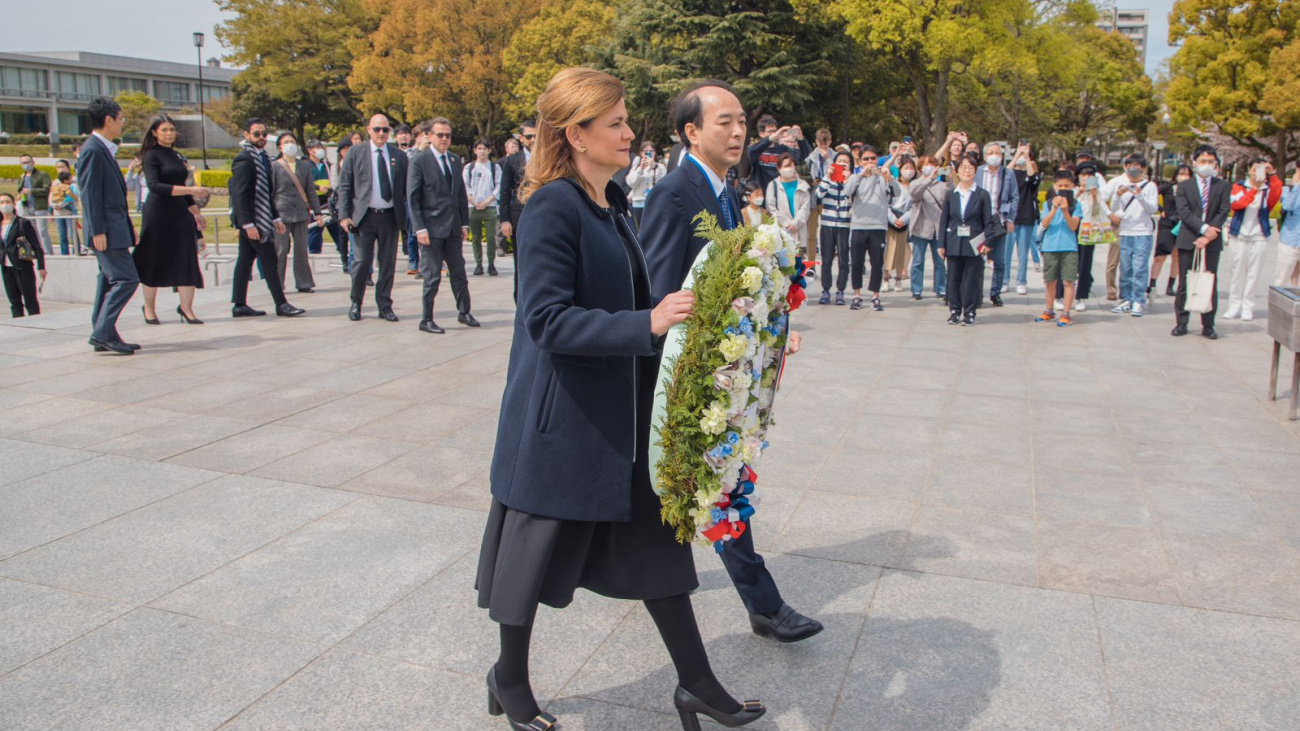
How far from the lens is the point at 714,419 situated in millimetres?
2414

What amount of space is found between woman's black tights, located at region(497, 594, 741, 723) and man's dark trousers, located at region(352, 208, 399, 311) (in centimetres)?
757

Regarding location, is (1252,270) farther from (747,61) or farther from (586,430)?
(747,61)

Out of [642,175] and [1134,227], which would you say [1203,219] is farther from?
[642,175]

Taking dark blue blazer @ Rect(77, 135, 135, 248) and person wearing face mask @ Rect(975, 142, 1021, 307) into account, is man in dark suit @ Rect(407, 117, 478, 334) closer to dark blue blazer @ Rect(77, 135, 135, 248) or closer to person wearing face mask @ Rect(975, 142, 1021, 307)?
dark blue blazer @ Rect(77, 135, 135, 248)

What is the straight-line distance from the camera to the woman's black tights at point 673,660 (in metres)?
2.69

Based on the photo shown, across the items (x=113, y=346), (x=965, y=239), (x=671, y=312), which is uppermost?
(x=965, y=239)

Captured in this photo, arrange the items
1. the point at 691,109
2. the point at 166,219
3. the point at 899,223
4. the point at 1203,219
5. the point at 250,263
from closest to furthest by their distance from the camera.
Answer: the point at 691,109
the point at 166,219
the point at 1203,219
the point at 250,263
the point at 899,223

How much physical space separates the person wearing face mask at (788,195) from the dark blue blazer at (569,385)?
7905mm

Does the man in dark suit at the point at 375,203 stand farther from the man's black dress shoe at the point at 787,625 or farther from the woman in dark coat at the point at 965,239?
the man's black dress shoe at the point at 787,625

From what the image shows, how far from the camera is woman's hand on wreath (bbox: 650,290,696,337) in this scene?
237 centimetres

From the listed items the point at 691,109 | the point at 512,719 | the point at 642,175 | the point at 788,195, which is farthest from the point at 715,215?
the point at 642,175

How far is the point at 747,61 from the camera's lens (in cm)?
3400

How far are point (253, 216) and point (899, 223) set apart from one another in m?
7.64

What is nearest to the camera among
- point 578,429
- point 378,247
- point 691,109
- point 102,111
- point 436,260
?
point 578,429
